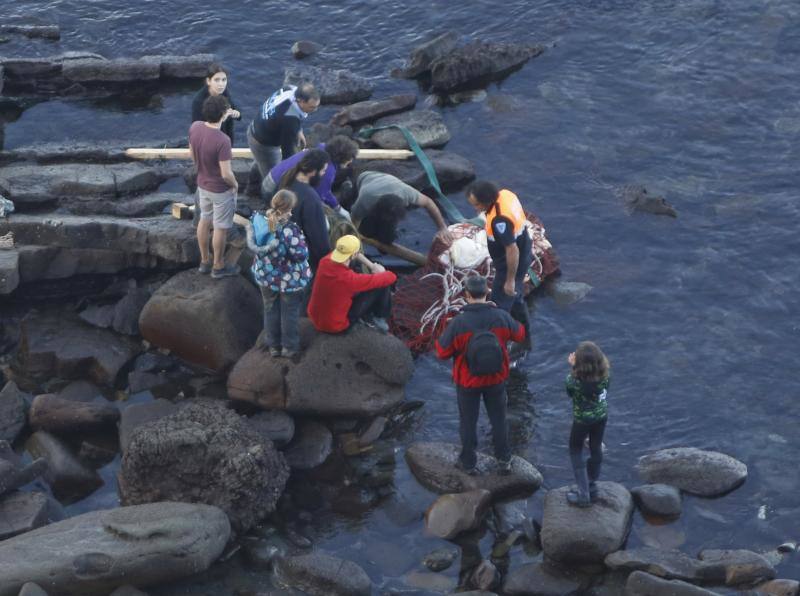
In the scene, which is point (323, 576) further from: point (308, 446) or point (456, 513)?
point (308, 446)

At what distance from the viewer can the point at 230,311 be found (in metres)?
17.0

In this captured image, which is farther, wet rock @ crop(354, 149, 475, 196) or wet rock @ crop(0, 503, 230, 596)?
wet rock @ crop(354, 149, 475, 196)

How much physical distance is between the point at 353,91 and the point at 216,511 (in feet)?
39.1

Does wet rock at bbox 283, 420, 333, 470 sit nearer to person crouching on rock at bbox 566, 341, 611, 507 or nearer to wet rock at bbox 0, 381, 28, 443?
person crouching on rock at bbox 566, 341, 611, 507

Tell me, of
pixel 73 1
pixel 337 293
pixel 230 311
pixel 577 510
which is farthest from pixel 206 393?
pixel 73 1

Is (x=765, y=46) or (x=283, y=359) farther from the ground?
(x=765, y=46)

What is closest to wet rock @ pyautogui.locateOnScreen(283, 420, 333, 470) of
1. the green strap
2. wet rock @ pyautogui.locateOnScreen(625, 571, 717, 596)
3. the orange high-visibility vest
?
the orange high-visibility vest

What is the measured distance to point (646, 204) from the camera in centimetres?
2088

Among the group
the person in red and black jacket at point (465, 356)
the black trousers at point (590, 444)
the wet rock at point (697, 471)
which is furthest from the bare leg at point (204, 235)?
the wet rock at point (697, 471)

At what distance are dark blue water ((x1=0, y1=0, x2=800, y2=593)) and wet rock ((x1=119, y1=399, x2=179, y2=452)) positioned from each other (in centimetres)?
269

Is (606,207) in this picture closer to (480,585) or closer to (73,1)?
(480,585)

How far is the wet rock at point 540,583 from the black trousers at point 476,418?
1.68 metres

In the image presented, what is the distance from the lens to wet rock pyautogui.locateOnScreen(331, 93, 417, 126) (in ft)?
74.8

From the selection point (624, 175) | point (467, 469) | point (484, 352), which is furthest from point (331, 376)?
point (624, 175)
